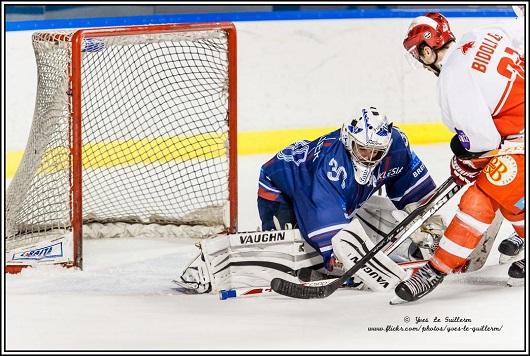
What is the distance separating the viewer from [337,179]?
414 cm

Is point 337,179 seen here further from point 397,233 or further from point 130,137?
point 130,137

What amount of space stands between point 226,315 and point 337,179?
0.69 meters

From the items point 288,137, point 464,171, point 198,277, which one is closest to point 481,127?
point 464,171

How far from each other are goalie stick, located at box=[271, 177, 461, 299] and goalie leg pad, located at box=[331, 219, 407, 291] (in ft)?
0.10

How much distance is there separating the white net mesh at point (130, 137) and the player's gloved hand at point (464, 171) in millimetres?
1281

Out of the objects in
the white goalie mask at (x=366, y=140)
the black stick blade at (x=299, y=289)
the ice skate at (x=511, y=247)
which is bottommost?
the black stick blade at (x=299, y=289)

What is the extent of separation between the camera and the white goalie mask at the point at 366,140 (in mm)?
4066

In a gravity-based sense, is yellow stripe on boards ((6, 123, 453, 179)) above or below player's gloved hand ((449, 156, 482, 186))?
above

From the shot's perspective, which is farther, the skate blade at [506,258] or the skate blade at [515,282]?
the skate blade at [506,258]

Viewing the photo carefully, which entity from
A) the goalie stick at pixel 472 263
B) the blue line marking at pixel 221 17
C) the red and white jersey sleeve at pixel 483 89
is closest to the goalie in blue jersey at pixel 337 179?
the goalie stick at pixel 472 263

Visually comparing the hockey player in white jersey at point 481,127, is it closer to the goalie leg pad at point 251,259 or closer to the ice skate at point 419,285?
the ice skate at point 419,285

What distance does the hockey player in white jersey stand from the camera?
3.64 metres

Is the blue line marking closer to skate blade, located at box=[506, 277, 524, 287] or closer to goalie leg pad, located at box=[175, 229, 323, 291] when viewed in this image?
goalie leg pad, located at box=[175, 229, 323, 291]

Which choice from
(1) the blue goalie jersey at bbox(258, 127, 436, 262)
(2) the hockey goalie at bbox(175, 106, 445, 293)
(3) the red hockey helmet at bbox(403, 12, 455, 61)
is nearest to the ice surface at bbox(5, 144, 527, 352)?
(2) the hockey goalie at bbox(175, 106, 445, 293)
